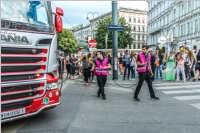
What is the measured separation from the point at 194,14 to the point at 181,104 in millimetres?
50295

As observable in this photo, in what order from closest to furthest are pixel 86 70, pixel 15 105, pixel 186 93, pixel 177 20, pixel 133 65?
1. pixel 15 105
2. pixel 186 93
3. pixel 86 70
4. pixel 133 65
5. pixel 177 20

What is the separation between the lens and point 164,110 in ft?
28.0

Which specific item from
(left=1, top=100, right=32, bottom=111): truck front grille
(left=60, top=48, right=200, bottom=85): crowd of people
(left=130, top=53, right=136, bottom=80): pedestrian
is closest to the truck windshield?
(left=1, top=100, right=32, bottom=111): truck front grille

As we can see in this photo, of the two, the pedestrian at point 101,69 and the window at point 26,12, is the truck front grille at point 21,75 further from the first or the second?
the pedestrian at point 101,69

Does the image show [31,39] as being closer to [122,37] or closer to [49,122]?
[49,122]

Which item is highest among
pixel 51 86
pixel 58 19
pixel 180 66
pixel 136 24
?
pixel 136 24

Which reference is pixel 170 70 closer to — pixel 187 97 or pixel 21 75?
pixel 187 97

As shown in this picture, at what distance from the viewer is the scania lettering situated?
19.5 ft

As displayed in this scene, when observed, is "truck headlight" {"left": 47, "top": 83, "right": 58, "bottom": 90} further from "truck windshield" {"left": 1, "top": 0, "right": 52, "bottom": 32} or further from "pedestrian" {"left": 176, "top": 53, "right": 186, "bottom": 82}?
"pedestrian" {"left": 176, "top": 53, "right": 186, "bottom": 82}

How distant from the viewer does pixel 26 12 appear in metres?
6.53

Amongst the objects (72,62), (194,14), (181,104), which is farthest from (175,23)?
(181,104)

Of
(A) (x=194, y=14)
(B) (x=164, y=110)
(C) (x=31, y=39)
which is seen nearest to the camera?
(C) (x=31, y=39)

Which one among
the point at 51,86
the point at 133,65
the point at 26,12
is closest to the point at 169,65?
the point at 133,65

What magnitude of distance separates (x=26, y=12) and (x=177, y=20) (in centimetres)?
6325
